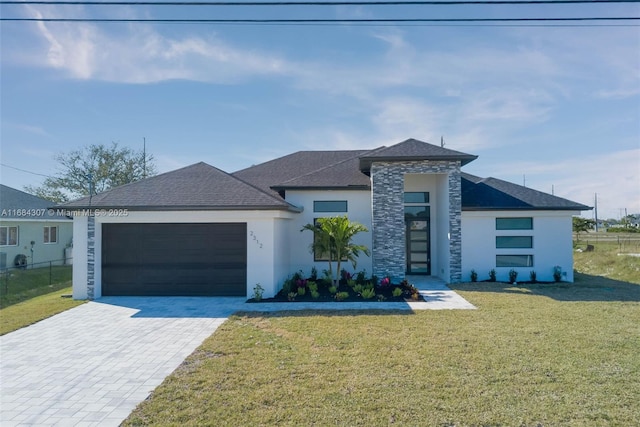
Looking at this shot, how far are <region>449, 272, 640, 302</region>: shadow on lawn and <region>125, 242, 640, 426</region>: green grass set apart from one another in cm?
223

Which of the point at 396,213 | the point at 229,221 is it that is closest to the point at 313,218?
the point at 396,213

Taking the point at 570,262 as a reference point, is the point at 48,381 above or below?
below

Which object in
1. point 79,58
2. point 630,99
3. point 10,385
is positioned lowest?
point 10,385

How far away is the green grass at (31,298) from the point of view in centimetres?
841

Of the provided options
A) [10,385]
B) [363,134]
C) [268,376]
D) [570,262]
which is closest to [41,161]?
[363,134]

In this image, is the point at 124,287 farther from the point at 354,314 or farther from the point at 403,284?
Result: the point at 403,284

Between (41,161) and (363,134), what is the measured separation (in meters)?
28.3

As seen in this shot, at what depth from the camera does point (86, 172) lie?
97.2 feet

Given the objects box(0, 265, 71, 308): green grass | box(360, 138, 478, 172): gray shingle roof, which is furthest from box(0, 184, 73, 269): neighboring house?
box(360, 138, 478, 172): gray shingle roof

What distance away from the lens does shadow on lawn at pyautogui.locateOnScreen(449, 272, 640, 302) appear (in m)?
10.4

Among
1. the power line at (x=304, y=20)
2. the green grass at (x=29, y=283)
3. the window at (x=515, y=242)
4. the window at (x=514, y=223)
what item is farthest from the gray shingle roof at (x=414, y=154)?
the green grass at (x=29, y=283)

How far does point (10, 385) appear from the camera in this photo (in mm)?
4891

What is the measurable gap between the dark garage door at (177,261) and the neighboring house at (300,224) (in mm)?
32

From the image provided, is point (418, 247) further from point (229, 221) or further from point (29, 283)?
point (29, 283)
